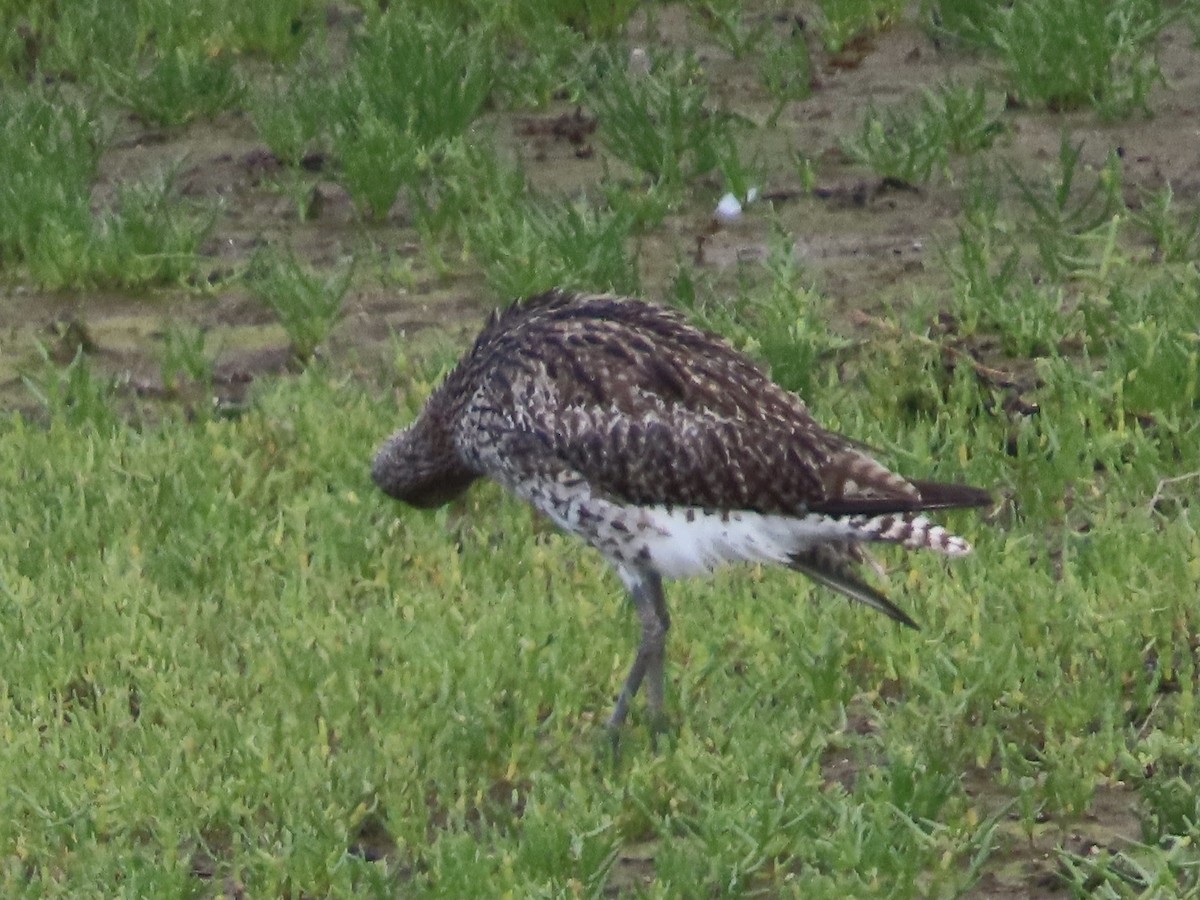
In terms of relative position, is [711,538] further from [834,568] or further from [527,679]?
[527,679]

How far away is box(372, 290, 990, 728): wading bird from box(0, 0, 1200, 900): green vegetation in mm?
340

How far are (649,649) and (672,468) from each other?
49cm

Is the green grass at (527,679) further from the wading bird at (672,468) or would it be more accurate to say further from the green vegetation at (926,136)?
the green vegetation at (926,136)

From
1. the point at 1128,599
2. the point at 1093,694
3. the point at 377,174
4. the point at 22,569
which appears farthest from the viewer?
the point at 377,174

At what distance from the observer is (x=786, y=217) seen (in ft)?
31.3

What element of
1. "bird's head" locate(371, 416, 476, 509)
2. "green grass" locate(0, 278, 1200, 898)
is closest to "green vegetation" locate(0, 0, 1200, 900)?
"green grass" locate(0, 278, 1200, 898)

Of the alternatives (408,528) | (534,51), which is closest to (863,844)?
(408,528)

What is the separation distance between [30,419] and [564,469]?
2.78 metres

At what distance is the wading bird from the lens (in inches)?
248

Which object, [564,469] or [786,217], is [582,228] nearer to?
[786,217]

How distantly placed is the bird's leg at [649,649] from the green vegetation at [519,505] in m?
0.08

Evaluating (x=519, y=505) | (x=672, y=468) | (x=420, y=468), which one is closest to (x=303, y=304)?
(x=519, y=505)

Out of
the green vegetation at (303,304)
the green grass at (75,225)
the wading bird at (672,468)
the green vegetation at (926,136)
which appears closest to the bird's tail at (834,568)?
the wading bird at (672,468)

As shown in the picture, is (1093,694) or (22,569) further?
(22,569)
